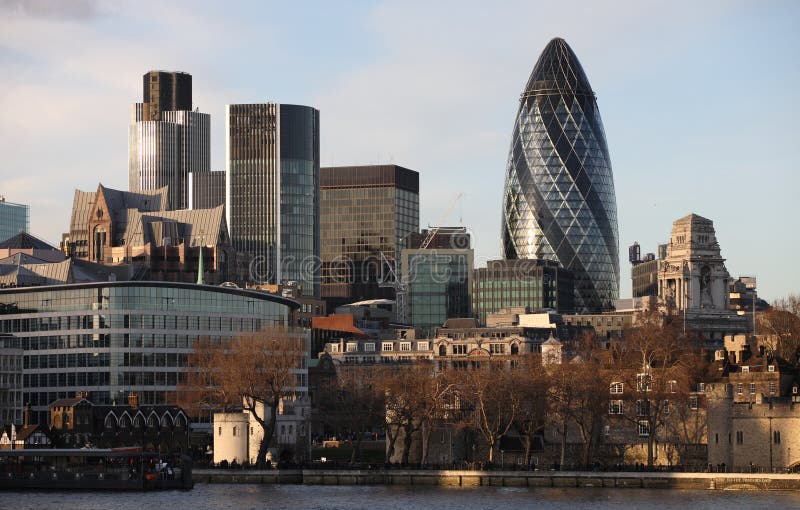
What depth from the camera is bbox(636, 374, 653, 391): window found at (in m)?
163

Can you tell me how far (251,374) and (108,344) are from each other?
103ft

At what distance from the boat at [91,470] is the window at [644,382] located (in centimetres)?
4153

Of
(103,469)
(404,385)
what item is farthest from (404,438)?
(103,469)

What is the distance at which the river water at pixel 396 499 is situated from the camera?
130 m

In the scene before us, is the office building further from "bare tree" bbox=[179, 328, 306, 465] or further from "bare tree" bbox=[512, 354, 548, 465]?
"bare tree" bbox=[512, 354, 548, 465]

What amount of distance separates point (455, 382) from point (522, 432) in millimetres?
10458

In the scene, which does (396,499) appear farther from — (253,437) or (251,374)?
(253,437)

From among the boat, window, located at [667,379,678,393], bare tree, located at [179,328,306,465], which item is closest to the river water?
the boat

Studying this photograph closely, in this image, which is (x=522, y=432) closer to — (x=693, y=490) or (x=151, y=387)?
(x=693, y=490)

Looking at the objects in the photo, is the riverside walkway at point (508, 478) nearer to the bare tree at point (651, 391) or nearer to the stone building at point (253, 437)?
the stone building at point (253, 437)

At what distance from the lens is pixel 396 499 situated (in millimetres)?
137375

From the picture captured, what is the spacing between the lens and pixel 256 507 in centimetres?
12988

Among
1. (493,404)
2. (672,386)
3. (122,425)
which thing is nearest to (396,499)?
(493,404)

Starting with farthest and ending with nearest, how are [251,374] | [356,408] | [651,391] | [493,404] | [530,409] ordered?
[356,408] < [251,374] < [493,404] < [530,409] < [651,391]
